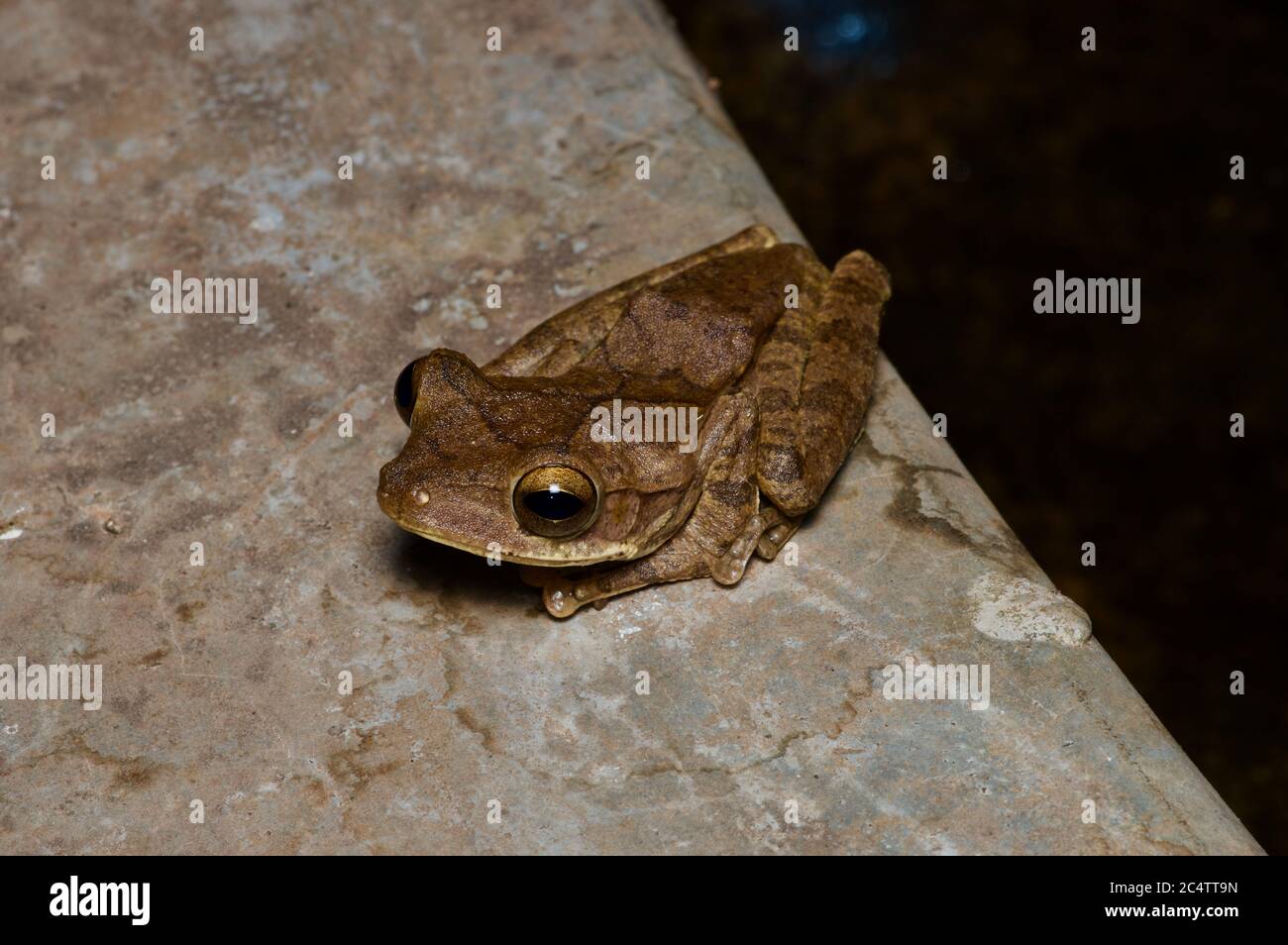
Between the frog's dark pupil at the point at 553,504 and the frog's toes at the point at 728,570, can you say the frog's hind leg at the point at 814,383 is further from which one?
the frog's dark pupil at the point at 553,504

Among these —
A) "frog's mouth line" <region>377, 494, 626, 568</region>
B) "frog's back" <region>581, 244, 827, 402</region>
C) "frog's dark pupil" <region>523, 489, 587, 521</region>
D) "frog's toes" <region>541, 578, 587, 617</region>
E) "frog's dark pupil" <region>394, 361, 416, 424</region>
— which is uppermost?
"frog's back" <region>581, 244, 827, 402</region>

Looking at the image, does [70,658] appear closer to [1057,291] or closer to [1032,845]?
[1032,845]

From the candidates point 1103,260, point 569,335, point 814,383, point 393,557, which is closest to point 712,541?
point 814,383

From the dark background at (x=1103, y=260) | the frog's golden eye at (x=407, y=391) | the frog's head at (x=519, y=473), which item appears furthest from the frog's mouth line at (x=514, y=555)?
the dark background at (x=1103, y=260)

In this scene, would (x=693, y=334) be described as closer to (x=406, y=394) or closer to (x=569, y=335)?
(x=569, y=335)

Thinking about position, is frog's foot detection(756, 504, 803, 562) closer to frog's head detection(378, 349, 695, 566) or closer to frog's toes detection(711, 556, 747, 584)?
frog's toes detection(711, 556, 747, 584)

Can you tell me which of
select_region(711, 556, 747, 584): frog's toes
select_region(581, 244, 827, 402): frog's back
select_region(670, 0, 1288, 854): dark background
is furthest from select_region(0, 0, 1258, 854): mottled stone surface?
select_region(670, 0, 1288, 854): dark background

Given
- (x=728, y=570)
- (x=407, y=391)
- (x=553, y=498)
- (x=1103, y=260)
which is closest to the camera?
(x=553, y=498)
